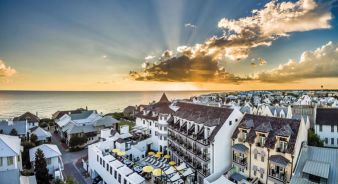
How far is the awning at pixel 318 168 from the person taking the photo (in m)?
20.6

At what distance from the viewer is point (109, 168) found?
104 ft

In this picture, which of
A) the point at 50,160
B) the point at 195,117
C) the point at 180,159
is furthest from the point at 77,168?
the point at 195,117

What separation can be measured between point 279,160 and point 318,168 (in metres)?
3.68

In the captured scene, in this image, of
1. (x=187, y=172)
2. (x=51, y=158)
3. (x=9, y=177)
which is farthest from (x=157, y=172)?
(x=51, y=158)

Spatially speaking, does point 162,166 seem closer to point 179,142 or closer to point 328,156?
point 179,142

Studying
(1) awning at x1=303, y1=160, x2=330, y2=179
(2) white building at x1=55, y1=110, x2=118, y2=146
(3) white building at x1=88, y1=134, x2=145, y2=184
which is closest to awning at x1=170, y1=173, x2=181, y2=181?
(3) white building at x1=88, y1=134, x2=145, y2=184

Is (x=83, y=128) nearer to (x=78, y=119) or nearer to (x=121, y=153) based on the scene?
(x=78, y=119)

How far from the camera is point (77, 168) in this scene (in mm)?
38875

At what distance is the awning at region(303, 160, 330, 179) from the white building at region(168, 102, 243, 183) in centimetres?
1117

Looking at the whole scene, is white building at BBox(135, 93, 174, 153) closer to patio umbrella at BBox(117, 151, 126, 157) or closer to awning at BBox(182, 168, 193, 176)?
patio umbrella at BBox(117, 151, 126, 157)

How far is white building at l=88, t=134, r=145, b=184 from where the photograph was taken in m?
27.7

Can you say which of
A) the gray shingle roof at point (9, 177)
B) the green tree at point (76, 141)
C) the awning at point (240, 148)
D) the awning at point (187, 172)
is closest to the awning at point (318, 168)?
the awning at point (240, 148)

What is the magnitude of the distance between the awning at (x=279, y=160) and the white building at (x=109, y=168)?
16304mm

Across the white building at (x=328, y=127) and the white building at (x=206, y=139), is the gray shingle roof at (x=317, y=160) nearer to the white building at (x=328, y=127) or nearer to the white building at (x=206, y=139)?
the white building at (x=206, y=139)
